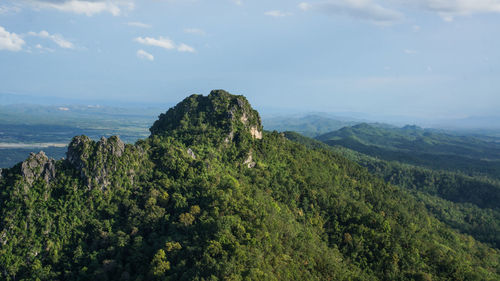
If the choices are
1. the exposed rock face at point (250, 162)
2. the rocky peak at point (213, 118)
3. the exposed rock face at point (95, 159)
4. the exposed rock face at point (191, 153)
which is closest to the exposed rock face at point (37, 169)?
the exposed rock face at point (95, 159)

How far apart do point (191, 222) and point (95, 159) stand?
62.1ft

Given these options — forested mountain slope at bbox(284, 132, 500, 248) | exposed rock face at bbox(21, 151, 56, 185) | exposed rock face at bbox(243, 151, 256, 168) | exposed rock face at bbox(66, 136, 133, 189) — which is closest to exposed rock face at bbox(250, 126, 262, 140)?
exposed rock face at bbox(243, 151, 256, 168)

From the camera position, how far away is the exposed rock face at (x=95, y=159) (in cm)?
4819

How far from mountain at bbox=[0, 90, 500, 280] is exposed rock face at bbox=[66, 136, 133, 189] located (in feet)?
0.52

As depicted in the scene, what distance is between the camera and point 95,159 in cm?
4906

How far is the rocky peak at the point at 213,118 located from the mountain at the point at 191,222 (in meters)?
0.75

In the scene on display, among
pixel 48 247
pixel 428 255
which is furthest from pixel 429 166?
pixel 48 247

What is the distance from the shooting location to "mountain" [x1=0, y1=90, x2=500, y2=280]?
128 feet

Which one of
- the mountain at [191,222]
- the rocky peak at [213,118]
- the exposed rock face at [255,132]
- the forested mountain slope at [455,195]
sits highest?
the rocky peak at [213,118]

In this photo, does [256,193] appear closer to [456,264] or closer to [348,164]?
[456,264]

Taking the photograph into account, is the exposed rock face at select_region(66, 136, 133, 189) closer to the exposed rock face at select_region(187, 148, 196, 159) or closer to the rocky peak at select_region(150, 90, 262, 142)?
the exposed rock face at select_region(187, 148, 196, 159)

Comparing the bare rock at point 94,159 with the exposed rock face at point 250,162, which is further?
the exposed rock face at point 250,162

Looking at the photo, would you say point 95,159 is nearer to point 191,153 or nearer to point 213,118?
point 191,153

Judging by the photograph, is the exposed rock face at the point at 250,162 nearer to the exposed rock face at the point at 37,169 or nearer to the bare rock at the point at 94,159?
the bare rock at the point at 94,159
